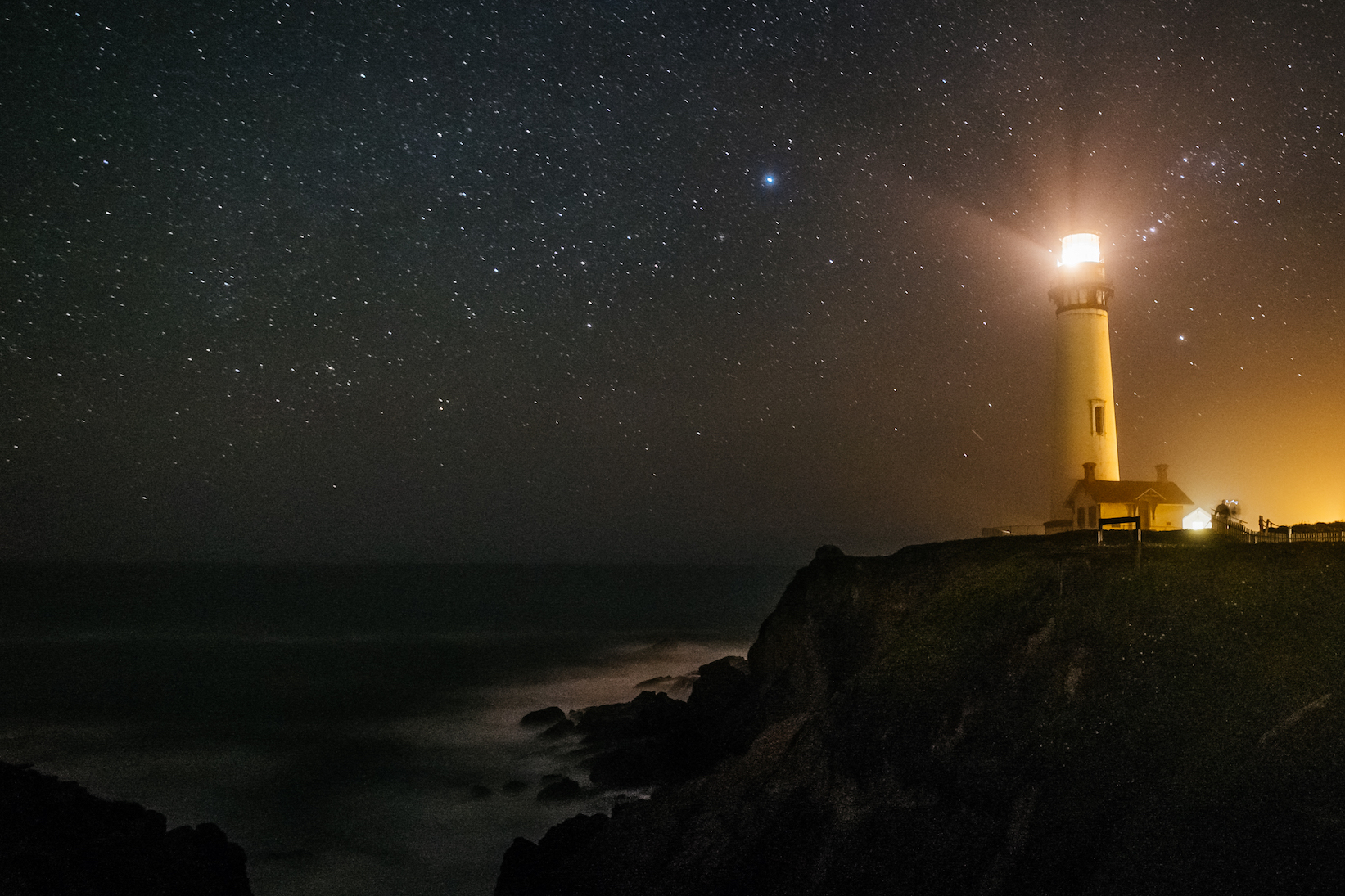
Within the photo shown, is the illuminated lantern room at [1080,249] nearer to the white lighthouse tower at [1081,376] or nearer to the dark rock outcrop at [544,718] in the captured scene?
the white lighthouse tower at [1081,376]

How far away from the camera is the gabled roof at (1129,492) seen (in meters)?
27.2

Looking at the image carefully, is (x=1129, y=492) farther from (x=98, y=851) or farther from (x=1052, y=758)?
(x=98, y=851)

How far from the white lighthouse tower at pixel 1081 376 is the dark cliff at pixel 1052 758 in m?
11.4

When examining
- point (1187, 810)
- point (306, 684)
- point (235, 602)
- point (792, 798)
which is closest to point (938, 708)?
point (792, 798)

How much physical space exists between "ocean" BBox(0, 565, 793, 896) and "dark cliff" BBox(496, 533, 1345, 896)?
630 centimetres

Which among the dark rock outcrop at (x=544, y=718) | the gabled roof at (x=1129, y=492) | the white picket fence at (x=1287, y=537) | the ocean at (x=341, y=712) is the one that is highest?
the gabled roof at (x=1129, y=492)

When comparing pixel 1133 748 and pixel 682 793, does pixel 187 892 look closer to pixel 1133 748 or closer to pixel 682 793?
pixel 682 793

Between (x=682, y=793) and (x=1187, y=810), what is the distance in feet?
26.6

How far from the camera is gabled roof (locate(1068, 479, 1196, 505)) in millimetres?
27234

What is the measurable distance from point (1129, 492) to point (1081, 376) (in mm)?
4297

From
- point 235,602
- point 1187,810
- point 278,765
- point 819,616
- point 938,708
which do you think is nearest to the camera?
point 1187,810

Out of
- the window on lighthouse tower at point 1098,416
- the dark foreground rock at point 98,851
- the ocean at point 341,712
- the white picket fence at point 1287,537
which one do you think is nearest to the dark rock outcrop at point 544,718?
the ocean at point 341,712

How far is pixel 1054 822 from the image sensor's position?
450 inches

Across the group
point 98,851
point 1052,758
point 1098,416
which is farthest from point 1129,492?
point 98,851
